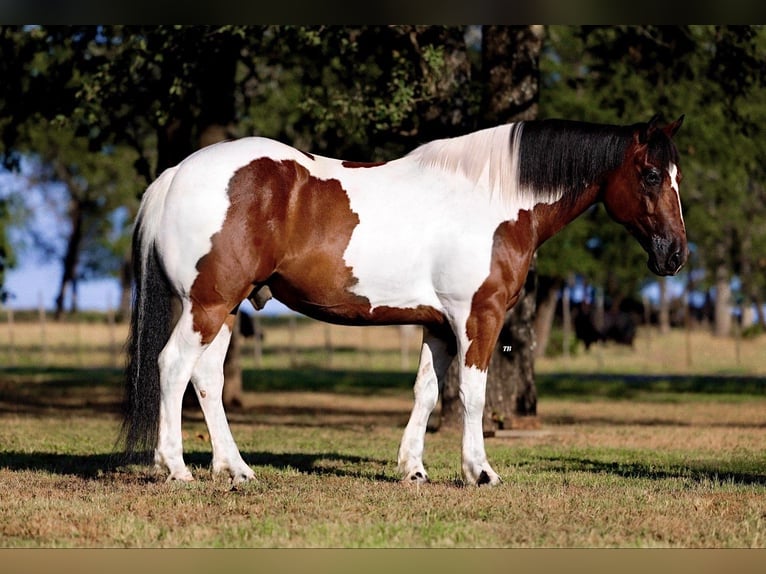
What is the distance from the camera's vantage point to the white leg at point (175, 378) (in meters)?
8.84

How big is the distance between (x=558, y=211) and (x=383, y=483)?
253 centimetres

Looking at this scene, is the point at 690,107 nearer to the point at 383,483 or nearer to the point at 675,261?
the point at 675,261

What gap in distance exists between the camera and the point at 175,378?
348 inches

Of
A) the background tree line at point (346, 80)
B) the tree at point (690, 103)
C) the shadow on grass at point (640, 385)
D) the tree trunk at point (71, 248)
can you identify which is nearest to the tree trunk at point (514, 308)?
the background tree line at point (346, 80)

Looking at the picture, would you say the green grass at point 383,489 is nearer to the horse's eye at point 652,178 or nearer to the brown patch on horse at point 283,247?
the brown patch on horse at point 283,247

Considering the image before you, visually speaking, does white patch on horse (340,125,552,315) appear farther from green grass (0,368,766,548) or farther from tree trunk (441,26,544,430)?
tree trunk (441,26,544,430)

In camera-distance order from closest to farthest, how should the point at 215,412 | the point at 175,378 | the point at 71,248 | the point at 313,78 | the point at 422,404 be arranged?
the point at 175,378
the point at 215,412
the point at 422,404
the point at 313,78
the point at 71,248

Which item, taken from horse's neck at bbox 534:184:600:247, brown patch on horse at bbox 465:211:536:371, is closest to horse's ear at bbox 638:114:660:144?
horse's neck at bbox 534:184:600:247

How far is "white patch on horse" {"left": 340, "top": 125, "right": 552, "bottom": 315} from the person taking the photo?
29.2 feet

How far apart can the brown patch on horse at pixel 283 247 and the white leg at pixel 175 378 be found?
108 mm

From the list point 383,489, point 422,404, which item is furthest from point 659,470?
point 383,489

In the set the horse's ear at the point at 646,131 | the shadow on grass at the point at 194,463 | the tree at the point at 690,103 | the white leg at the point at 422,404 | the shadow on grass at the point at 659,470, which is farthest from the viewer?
the tree at the point at 690,103

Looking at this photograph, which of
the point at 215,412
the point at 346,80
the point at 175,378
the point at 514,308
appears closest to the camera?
the point at 175,378

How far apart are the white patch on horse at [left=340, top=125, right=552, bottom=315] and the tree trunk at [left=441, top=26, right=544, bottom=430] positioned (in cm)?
610
